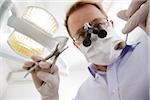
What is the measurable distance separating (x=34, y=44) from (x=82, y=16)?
36cm

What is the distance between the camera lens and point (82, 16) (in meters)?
1.45

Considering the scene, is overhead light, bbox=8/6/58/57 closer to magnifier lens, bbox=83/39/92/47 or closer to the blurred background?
the blurred background

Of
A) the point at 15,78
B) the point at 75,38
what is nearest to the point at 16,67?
the point at 15,78

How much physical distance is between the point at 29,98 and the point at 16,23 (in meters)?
1.49

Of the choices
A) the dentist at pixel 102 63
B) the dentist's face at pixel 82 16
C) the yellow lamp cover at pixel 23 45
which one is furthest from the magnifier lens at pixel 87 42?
the yellow lamp cover at pixel 23 45

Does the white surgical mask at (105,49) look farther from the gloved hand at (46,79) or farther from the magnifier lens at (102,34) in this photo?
the gloved hand at (46,79)

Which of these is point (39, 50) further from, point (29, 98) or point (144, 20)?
point (29, 98)

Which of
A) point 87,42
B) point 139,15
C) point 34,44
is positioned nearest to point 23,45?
point 34,44

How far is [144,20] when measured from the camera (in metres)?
0.77

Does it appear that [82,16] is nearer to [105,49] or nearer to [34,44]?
[105,49]

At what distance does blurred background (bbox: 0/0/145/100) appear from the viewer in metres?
1.17

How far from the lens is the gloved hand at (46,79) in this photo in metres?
1.24

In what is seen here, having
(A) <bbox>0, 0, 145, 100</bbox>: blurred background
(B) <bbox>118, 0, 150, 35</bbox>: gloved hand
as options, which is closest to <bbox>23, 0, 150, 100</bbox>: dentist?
(A) <bbox>0, 0, 145, 100</bbox>: blurred background

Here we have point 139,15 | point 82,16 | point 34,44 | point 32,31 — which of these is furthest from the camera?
point 82,16
